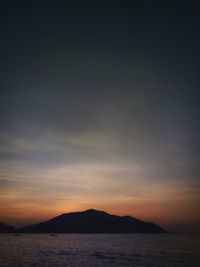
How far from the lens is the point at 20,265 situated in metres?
50.7

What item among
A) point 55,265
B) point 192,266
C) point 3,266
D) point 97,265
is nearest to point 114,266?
point 97,265

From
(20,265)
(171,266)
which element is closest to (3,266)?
(20,265)

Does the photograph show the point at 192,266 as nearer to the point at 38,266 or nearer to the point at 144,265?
the point at 144,265

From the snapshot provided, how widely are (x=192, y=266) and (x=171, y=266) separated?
353 cm

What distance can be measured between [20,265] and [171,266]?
25.4 m

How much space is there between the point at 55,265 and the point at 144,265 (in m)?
15.5

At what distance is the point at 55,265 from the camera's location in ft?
173

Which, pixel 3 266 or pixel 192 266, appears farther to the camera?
pixel 192 266

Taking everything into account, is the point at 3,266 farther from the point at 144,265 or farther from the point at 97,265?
the point at 144,265

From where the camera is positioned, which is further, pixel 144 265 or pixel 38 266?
pixel 144 265

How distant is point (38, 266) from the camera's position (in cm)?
5028

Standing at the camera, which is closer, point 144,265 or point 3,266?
point 3,266

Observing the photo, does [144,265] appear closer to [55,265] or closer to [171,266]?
[171,266]

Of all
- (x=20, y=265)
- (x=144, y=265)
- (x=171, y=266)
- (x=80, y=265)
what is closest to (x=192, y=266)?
(x=171, y=266)
